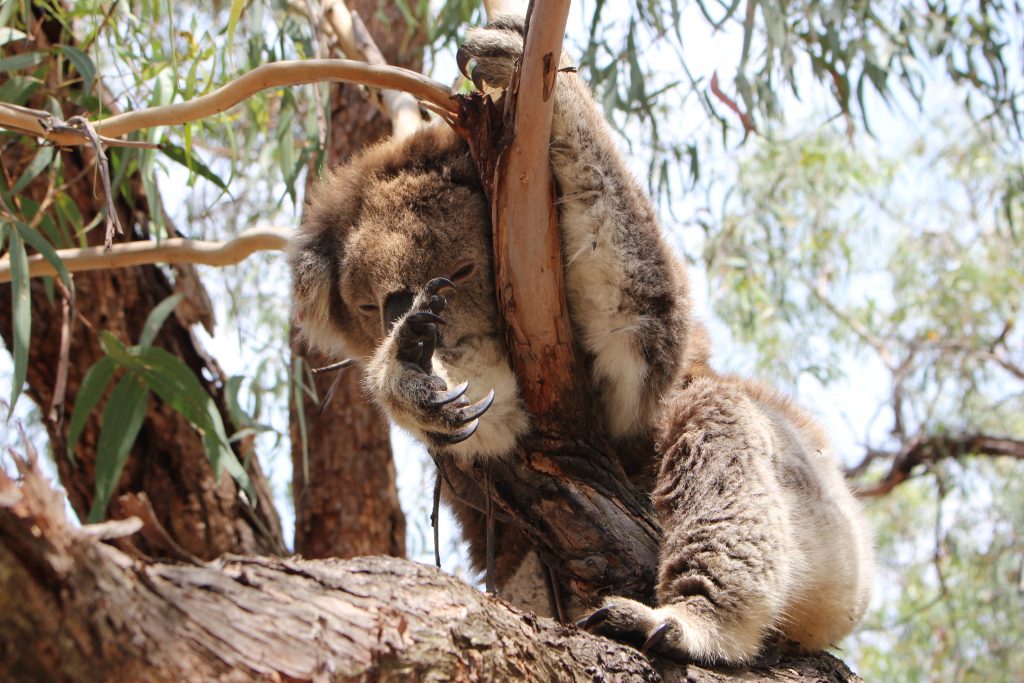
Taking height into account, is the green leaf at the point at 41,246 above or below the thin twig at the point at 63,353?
above

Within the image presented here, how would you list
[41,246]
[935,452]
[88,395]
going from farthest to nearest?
[935,452]
[88,395]
[41,246]

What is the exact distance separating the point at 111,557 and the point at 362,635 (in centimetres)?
31

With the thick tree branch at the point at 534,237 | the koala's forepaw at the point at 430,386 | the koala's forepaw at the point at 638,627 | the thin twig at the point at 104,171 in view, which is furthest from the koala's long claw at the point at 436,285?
the koala's forepaw at the point at 638,627

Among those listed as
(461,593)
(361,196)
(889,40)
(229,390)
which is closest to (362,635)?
(461,593)

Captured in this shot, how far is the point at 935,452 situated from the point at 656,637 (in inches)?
194

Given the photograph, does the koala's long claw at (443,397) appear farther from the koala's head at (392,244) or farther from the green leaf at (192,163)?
the green leaf at (192,163)

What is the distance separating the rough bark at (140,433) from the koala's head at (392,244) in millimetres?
959

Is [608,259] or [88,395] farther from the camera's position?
[88,395]

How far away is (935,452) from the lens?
6.07 meters

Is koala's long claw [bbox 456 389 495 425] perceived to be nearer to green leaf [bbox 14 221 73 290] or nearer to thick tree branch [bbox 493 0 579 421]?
thick tree branch [bbox 493 0 579 421]

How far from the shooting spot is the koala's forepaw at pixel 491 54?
2.06m

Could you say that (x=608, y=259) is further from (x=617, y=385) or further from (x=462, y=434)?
(x=462, y=434)

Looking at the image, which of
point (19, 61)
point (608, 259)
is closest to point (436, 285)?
point (608, 259)

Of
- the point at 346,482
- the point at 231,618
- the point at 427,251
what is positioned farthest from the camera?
the point at 346,482
